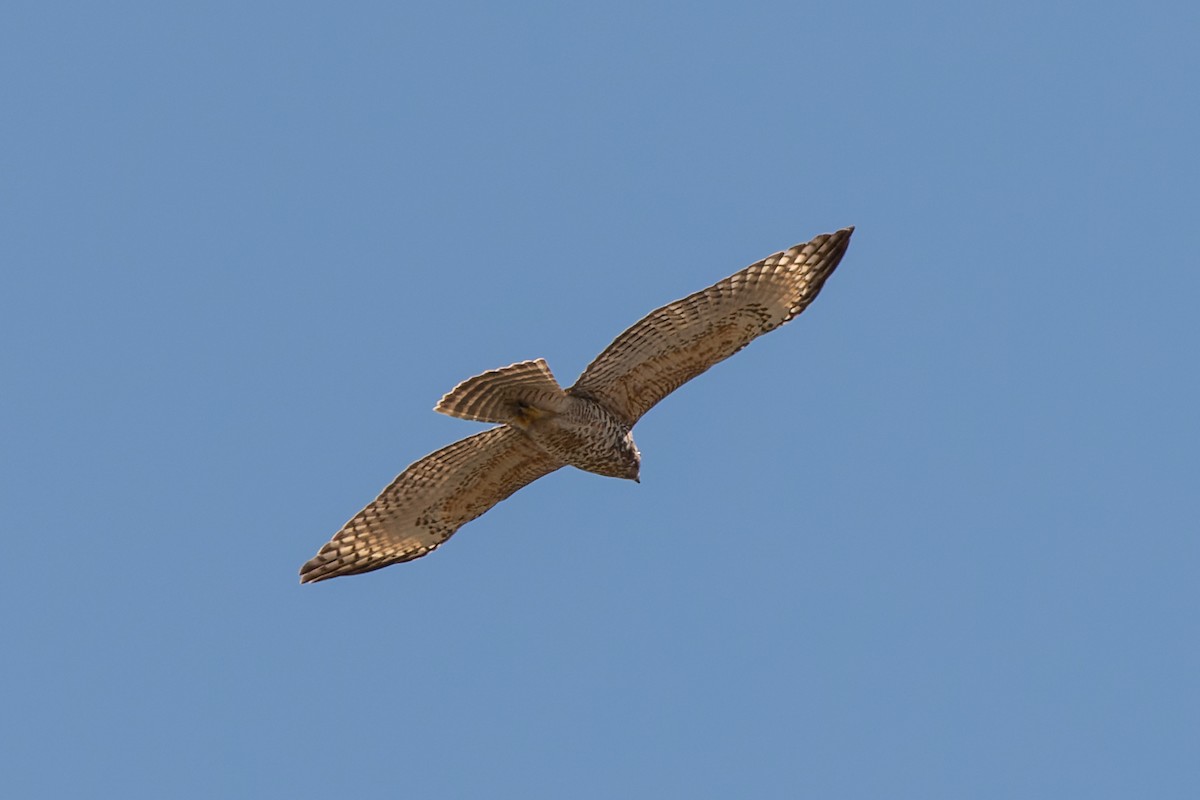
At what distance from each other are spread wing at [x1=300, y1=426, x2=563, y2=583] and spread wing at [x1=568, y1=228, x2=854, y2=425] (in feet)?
3.63

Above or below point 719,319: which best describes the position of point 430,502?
below

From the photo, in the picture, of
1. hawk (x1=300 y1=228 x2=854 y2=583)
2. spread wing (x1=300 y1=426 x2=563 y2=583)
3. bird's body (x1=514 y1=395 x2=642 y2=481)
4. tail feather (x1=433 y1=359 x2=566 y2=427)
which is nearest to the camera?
tail feather (x1=433 y1=359 x2=566 y2=427)

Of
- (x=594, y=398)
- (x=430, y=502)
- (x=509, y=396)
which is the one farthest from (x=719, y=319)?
(x=430, y=502)

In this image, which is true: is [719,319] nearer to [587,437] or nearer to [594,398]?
[594,398]

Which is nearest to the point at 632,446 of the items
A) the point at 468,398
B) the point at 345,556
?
the point at 468,398

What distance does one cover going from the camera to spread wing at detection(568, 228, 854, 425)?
14766mm

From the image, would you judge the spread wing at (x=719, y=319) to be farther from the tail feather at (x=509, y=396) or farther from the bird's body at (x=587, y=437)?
the tail feather at (x=509, y=396)

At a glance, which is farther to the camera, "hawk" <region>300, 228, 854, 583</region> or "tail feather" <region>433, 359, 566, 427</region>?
"hawk" <region>300, 228, 854, 583</region>

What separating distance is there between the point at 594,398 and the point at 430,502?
1.92m

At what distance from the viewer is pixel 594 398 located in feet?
50.5

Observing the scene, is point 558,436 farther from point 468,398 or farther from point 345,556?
point 345,556

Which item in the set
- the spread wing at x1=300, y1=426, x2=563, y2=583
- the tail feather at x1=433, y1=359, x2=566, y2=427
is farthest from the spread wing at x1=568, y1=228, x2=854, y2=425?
the spread wing at x1=300, y1=426, x2=563, y2=583

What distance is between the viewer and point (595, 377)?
49.8 ft

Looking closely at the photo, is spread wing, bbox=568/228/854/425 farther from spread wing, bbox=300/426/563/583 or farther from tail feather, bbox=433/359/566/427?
spread wing, bbox=300/426/563/583
